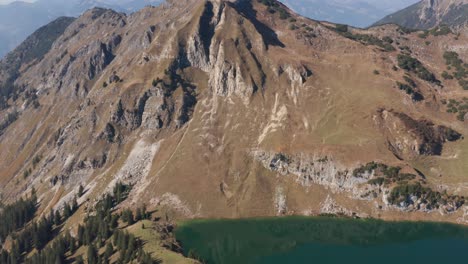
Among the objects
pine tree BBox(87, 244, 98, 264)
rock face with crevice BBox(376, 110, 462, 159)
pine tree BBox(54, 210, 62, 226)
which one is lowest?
pine tree BBox(54, 210, 62, 226)

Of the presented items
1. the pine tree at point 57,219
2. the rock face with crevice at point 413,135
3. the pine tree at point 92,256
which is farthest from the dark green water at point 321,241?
the pine tree at point 57,219

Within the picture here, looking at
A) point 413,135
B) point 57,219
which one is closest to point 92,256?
point 57,219

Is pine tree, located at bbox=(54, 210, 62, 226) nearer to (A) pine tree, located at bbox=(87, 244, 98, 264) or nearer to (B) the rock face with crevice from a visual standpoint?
(A) pine tree, located at bbox=(87, 244, 98, 264)

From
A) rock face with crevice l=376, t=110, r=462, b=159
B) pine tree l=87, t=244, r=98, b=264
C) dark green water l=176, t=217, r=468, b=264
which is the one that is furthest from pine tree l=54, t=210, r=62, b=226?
rock face with crevice l=376, t=110, r=462, b=159

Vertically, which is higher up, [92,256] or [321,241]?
[321,241]

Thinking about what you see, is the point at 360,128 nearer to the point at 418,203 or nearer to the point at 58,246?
the point at 418,203

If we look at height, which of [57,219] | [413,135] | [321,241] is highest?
[413,135]

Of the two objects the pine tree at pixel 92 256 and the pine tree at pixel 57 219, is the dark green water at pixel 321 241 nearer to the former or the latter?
the pine tree at pixel 92 256

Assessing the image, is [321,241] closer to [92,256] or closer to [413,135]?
[413,135]
